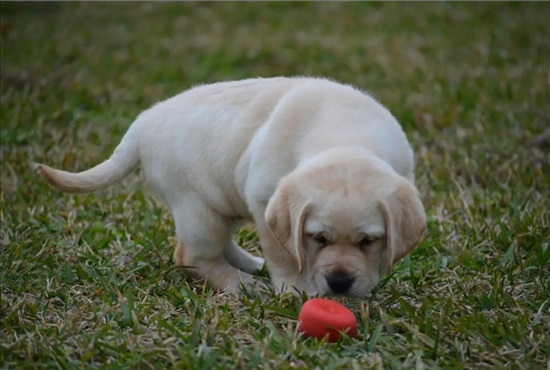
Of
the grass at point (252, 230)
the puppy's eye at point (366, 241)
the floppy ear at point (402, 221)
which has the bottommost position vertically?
the grass at point (252, 230)

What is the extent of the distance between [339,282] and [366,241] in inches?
8.5

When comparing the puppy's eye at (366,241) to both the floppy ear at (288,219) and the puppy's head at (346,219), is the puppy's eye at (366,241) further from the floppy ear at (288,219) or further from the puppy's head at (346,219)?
the floppy ear at (288,219)

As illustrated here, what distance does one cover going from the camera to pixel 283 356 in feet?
11.8

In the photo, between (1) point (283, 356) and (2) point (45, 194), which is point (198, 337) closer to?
(1) point (283, 356)

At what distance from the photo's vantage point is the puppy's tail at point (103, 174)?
4656 millimetres

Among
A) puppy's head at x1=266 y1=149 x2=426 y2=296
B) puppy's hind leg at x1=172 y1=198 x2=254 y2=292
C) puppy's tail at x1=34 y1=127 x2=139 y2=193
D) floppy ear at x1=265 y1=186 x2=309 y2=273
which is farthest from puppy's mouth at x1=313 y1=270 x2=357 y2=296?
puppy's tail at x1=34 y1=127 x2=139 y2=193

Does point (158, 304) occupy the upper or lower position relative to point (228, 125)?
lower

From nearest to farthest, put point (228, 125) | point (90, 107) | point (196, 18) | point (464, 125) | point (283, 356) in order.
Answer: point (283, 356), point (228, 125), point (464, 125), point (90, 107), point (196, 18)

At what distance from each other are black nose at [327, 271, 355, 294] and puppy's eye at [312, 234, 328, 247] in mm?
148

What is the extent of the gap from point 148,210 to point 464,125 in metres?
3.08

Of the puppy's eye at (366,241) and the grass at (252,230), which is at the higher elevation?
the puppy's eye at (366,241)

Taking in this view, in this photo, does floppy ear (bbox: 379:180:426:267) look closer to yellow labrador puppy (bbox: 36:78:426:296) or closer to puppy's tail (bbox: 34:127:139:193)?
yellow labrador puppy (bbox: 36:78:426:296)

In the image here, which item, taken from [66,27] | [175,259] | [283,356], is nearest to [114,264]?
[175,259]

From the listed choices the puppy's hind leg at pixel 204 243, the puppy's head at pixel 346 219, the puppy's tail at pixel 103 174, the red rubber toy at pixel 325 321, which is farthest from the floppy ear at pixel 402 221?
the puppy's tail at pixel 103 174
